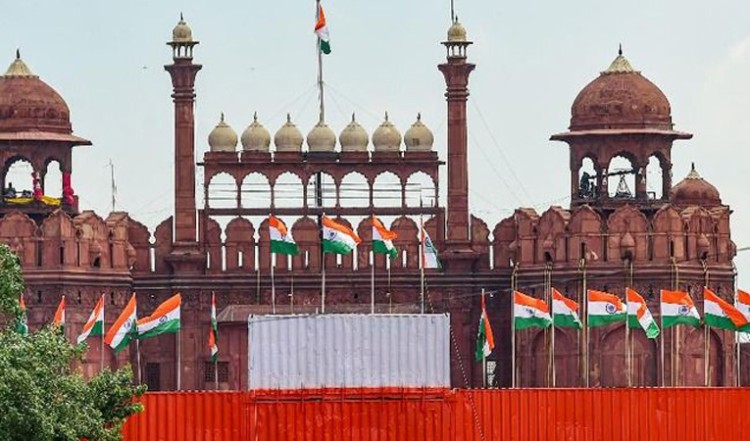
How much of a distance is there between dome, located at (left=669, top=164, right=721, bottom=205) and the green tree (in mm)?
37165

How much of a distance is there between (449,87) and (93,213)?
34.1 ft

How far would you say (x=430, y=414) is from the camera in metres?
89.1

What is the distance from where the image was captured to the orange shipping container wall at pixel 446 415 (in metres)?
88.6

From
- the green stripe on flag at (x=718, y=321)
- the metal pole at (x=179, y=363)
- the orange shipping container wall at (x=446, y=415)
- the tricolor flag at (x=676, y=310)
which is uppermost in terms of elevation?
the tricolor flag at (x=676, y=310)

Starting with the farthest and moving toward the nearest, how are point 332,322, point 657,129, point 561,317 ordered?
point 657,129 → point 561,317 → point 332,322

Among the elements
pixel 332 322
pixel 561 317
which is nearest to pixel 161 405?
pixel 332 322

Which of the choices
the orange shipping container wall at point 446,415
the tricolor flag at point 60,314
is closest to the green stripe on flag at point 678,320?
the orange shipping container wall at point 446,415

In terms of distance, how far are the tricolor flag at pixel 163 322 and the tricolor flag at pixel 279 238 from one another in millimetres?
4278

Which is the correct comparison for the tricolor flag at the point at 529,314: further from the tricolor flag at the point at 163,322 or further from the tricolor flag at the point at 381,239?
the tricolor flag at the point at 163,322

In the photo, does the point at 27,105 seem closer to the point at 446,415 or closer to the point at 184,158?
the point at 184,158

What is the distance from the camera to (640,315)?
341 ft

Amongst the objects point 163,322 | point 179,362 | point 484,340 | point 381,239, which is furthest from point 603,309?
point 179,362

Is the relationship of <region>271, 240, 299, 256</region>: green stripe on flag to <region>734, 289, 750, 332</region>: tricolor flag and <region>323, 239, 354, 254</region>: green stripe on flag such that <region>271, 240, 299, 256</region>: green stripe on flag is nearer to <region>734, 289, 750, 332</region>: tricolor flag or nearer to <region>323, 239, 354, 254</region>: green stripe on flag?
<region>323, 239, 354, 254</region>: green stripe on flag

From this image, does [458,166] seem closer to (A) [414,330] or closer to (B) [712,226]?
(B) [712,226]
